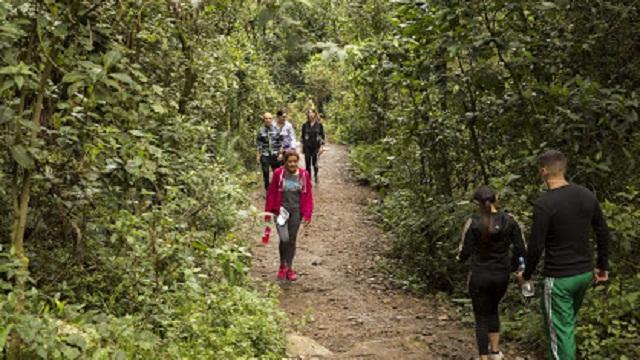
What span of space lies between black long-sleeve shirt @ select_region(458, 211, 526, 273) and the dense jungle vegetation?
1124mm

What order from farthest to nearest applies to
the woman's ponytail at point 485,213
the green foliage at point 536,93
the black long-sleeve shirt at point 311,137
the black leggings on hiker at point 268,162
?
1. the black long-sleeve shirt at point 311,137
2. the black leggings on hiker at point 268,162
3. the green foliage at point 536,93
4. the woman's ponytail at point 485,213

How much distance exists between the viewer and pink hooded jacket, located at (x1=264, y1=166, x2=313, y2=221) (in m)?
8.99

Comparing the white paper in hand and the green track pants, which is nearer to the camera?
the green track pants

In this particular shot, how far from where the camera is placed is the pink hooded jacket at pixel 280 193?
8.99 meters

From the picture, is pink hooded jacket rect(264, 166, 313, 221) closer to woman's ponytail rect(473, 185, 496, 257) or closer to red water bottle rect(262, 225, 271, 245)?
red water bottle rect(262, 225, 271, 245)

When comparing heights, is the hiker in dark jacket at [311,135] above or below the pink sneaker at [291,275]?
above

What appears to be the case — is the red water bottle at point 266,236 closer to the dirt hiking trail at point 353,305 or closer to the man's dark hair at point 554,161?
the dirt hiking trail at point 353,305

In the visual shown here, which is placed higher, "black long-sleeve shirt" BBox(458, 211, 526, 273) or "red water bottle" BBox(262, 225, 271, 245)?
"black long-sleeve shirt" BBox(458, 211, 526, 273)

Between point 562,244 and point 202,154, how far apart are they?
496 cm

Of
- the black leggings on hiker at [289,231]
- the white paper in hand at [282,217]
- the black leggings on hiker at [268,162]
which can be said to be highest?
the black leggings on hiker at [268,162]

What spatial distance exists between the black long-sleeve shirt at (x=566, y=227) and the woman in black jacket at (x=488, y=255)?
66 centimetres

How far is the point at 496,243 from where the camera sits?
5.95m

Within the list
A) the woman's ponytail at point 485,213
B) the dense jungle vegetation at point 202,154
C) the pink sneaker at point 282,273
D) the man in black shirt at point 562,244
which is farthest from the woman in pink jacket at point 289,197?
the man in black shirt at point 562,244

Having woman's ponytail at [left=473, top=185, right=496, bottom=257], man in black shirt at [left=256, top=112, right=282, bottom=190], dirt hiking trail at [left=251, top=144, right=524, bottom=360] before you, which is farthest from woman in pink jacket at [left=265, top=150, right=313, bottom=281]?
man in black shirt at [left=256, top=112, right=282, bottom=190]
